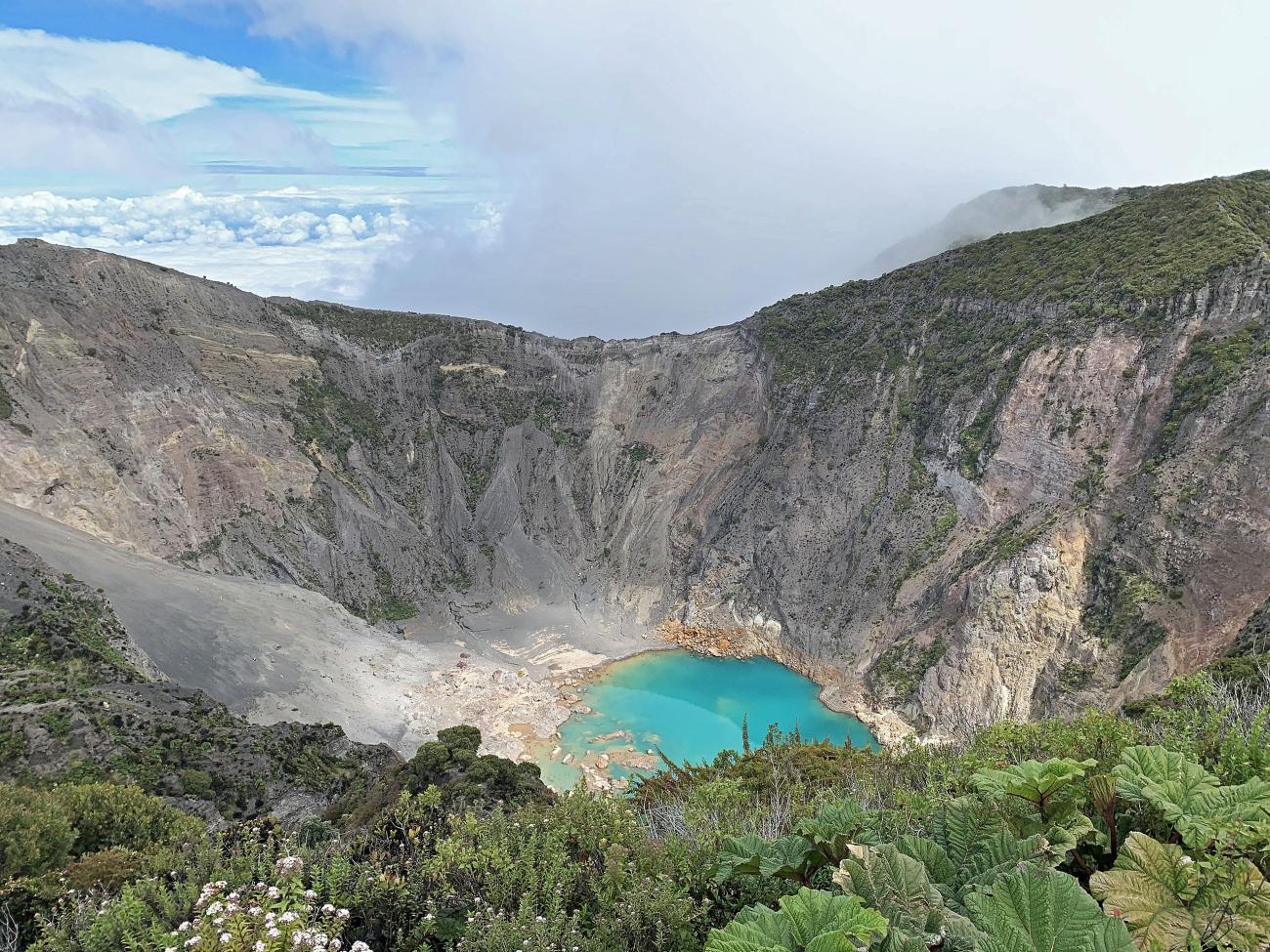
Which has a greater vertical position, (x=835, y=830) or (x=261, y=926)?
(x=835, y=830)

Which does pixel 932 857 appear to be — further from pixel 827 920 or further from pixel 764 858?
pixel 827 920

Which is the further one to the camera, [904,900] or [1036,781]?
[1036,781]

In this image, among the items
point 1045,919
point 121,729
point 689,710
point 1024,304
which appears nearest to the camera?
point 1045,919

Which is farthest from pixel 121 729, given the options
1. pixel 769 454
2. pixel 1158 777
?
pixel 769 454

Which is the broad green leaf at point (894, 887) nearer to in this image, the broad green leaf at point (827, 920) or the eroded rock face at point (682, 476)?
the broad green leaf at point (827, 920)

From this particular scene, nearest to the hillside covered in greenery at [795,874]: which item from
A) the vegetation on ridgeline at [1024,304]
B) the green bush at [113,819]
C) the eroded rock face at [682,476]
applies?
the green bush at [113,819]

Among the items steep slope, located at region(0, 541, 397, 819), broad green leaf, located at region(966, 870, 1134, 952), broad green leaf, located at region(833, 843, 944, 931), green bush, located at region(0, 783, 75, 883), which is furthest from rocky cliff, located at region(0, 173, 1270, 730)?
green bush, located at region(0, 783, 75, 883)

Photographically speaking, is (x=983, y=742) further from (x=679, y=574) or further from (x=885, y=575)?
(x=679, y=574)
